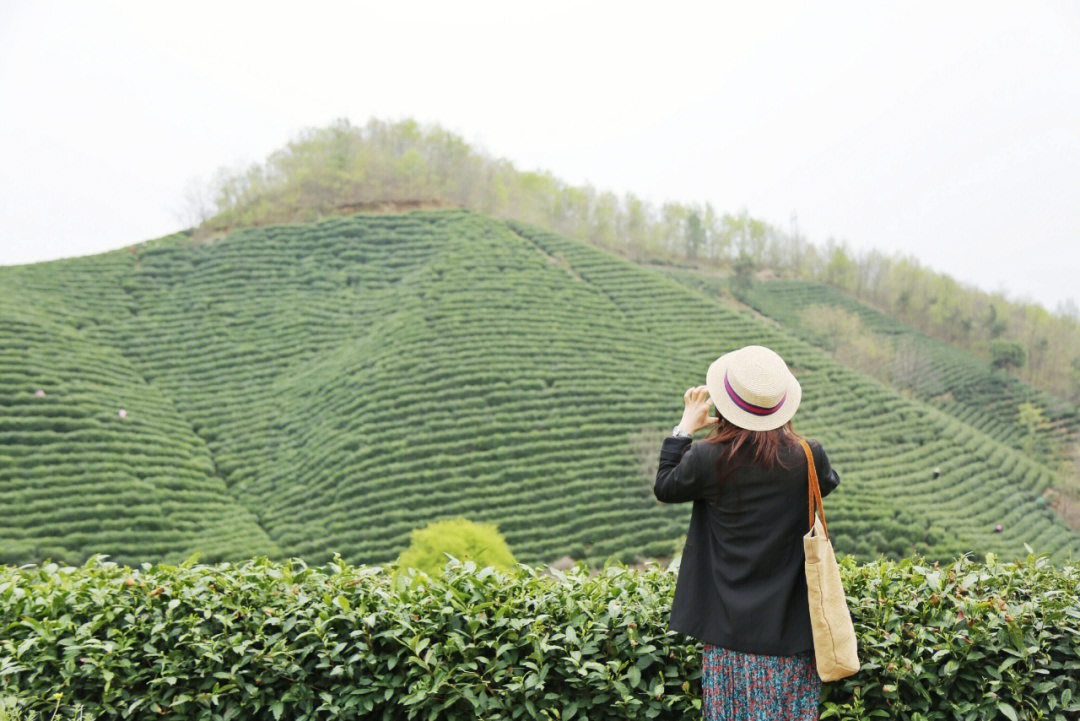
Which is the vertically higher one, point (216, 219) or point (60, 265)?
point (216, 219)

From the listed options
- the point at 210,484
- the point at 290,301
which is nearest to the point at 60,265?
the point at 290,301

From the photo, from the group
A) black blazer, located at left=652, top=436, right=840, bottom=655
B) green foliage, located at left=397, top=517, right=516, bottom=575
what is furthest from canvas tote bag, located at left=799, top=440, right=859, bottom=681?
green foliage, located at left=397, top=517, right=516, bottom=575

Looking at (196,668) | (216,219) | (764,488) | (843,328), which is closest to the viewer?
(764,488)

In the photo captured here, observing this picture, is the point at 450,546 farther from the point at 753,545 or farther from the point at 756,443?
the point at 756,443

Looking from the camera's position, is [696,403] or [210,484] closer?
[696,403]

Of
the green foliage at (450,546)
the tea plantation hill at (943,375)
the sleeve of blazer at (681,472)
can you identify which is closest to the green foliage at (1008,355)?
the tea plantation hill at (943,375)

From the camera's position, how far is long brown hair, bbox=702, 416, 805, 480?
208 cm

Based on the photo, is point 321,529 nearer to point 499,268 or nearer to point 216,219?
point 499,268

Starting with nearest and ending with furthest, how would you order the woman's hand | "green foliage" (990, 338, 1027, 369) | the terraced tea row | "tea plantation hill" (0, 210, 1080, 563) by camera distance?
the woman's hand
"tea plantation hill" (0, 210, 1080, 563)
the terraced tea row
"green foliage" (990, 338, 1027, 369)

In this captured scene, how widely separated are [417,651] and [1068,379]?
35.0 m

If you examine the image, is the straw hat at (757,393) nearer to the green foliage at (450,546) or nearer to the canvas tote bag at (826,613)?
the canvas tote bag at (826,613)

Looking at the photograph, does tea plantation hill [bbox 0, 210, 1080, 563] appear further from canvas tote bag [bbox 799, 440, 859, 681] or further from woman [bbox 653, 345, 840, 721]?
canvas tote bag [bbox 799, 440, 859, 681]

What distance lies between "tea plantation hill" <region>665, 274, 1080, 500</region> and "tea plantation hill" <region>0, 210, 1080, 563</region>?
1719mm

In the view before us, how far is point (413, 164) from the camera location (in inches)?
1512
